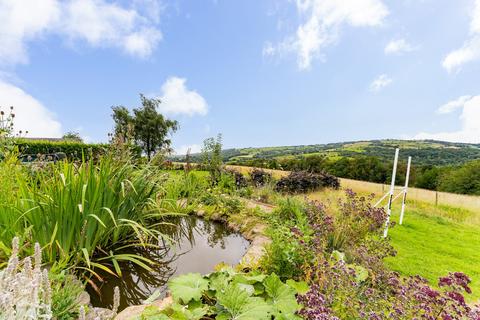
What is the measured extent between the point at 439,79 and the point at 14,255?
1442 centimetres

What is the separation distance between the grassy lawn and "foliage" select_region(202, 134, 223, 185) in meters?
5.21

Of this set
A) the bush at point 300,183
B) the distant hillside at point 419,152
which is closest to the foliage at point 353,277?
the bush at point 300,183

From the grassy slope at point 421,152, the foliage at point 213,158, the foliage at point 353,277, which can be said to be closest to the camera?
the foliage at point 353,277

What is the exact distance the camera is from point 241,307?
1.49m

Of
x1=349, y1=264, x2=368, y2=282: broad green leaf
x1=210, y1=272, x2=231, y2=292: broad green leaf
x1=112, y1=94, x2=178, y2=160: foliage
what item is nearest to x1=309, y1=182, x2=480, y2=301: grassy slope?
x1=349, y1=264, x2=368, y2=282: broad green leaf

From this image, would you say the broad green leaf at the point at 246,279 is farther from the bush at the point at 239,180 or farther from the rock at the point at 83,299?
the bush at the point at 239,180

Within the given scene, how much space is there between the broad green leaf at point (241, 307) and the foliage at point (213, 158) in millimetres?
6656

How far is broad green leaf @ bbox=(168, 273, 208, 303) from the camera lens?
5.59 ft

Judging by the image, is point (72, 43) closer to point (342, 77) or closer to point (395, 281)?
point (395, 281)

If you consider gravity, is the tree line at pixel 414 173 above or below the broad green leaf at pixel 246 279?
below

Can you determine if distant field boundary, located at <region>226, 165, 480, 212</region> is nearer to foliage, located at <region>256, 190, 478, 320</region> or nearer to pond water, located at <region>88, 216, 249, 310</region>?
pond water, located at <region>88, 216, 249, 310</region>

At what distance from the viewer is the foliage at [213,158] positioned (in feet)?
28.4

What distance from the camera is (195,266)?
→ 3.12 m

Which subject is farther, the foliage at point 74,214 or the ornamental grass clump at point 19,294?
the foliage at point 74,214
